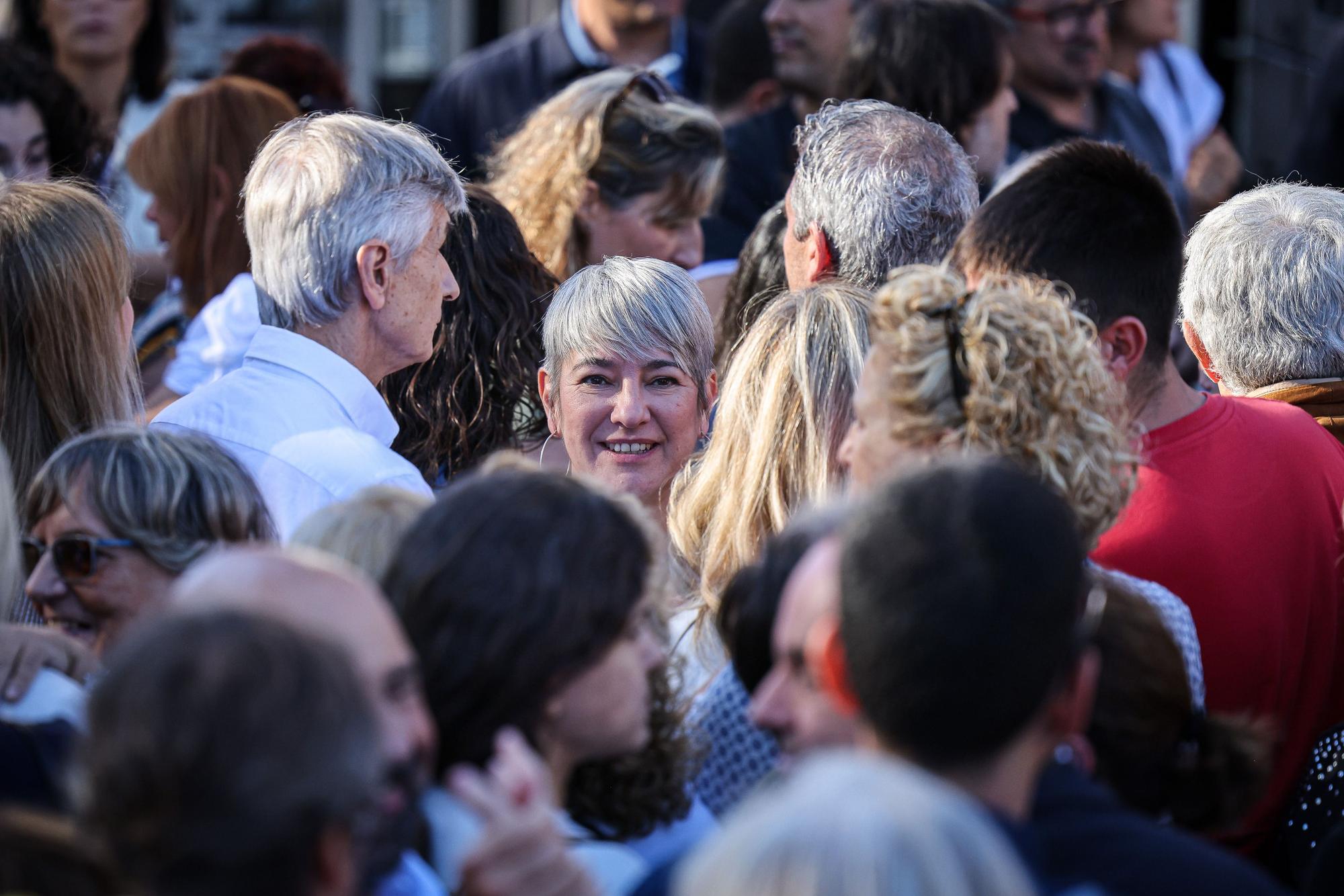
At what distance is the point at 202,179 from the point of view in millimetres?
4496

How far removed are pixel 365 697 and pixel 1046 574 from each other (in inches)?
27.4

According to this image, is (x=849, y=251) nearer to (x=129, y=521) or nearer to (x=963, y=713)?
(x=129, y=521)

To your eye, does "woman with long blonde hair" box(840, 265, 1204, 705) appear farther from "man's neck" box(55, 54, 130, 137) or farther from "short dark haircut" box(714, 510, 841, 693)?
"man's neck" box(55, 54, 130, 137)

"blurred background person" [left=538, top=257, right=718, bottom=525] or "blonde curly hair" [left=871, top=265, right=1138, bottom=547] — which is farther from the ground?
"blonde curly hair" [left=871, top=265, right=1138, bottom=547]

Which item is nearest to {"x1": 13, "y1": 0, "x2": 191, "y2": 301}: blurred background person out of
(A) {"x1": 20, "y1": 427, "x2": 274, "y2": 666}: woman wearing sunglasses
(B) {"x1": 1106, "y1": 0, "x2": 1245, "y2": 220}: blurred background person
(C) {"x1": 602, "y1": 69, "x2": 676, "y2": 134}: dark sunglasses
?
(C) {"x1": 602, "y1": 69, "x2": 676, "y2": 134}: dark sunglasses

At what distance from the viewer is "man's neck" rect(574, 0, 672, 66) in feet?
19.6

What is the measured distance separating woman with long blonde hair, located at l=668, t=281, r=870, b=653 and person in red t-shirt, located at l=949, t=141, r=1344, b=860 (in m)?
0.34

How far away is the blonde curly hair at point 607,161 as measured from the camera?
14.3 feet

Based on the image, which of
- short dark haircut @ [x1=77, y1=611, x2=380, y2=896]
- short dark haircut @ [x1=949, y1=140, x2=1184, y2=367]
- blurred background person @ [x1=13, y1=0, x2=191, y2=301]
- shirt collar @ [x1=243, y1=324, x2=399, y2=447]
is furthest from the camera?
blurred background person @ [x1=13, y1=0, x2=191, y2=301]

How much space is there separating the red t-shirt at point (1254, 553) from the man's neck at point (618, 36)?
11.9ft

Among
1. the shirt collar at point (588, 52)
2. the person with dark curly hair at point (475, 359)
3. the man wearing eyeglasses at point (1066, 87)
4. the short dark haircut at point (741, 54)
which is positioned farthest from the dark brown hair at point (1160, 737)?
the short dark haircut at point (741, 54)

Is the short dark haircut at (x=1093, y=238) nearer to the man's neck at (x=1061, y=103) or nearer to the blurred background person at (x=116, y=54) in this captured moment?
the man's neck at (x=1061, y=103)

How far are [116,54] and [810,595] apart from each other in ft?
15.8

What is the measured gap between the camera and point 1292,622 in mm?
2768
